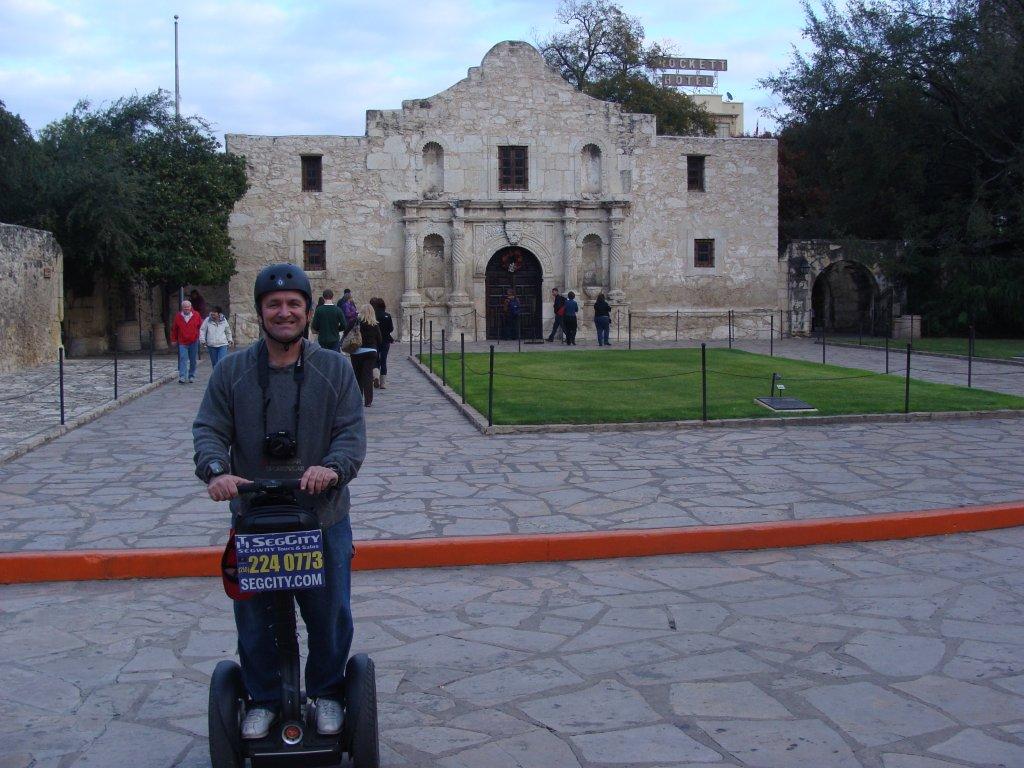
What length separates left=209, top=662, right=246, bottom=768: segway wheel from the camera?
11.5 feet

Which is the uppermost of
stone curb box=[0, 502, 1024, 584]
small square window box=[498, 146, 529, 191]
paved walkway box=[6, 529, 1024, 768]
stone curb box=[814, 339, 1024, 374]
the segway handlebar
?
small square window box=[498, 146, 529, 191]

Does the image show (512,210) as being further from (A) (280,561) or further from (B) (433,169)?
(A) (280,561)

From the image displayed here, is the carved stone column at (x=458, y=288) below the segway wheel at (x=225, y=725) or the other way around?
the other way around

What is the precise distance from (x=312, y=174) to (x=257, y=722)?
29.1 metres

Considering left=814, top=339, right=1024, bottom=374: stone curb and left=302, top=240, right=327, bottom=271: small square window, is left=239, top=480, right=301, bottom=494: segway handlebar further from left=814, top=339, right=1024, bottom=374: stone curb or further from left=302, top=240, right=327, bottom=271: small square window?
left=302, top=240, right=327, bottom=271: small square window

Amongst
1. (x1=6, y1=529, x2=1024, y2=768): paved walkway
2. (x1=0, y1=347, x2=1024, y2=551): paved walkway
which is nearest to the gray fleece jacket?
(x1=6, y1=529, x2=1024, y2=768): paved walkway

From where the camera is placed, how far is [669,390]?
1620cm

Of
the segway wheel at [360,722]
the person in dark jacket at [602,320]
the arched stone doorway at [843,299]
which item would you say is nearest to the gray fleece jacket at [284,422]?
the segway wheel at [360,722]

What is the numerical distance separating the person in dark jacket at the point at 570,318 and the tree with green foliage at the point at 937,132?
31.7 ft

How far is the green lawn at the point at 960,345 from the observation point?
2394 centimetres

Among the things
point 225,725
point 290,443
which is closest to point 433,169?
point 290,443

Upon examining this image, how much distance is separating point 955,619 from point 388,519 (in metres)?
3.99

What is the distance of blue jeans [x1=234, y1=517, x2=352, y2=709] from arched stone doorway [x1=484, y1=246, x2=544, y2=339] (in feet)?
→ 93.2

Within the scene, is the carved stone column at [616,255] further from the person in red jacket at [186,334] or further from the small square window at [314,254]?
the person in red jacket at [186,334]
